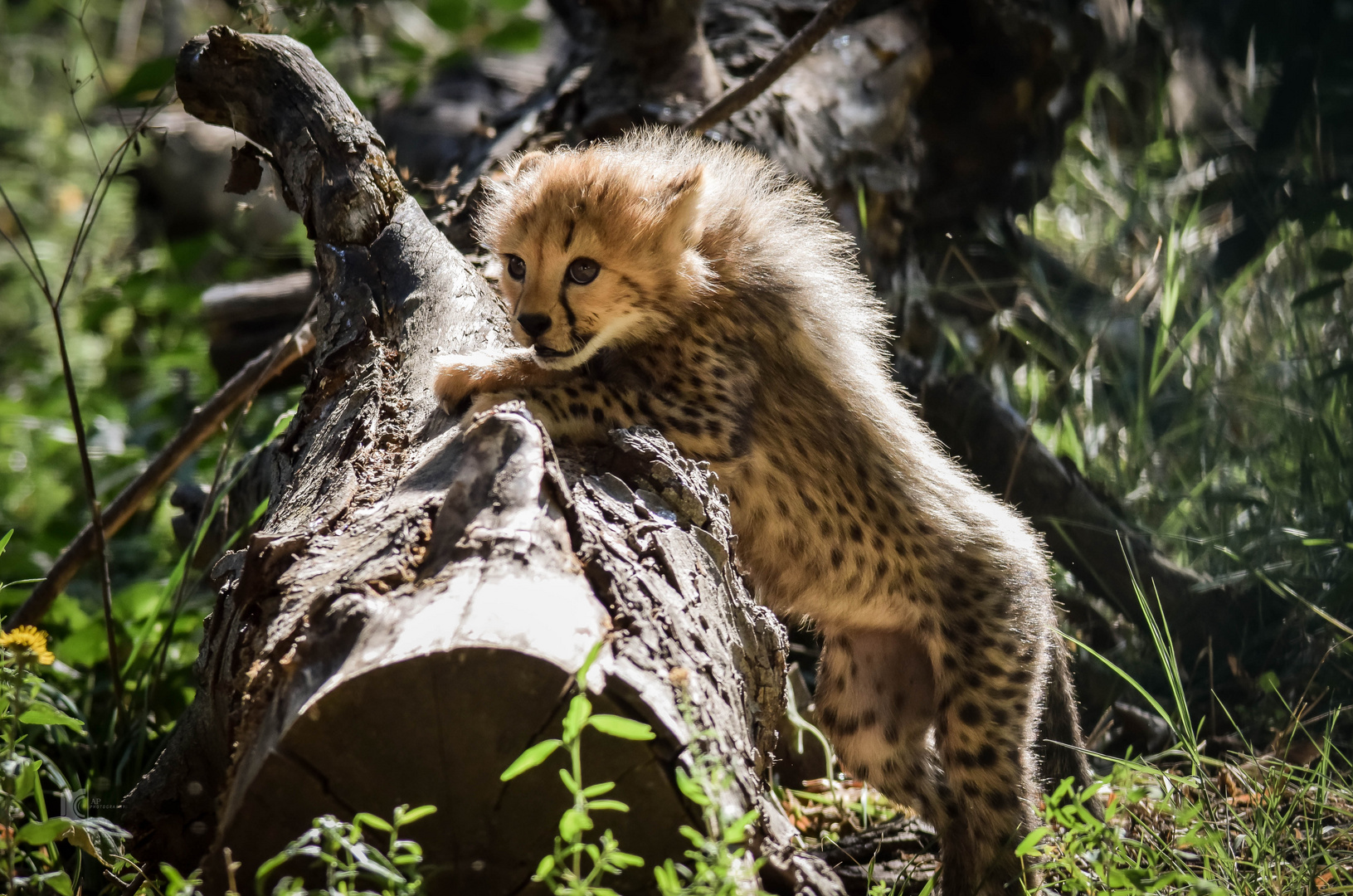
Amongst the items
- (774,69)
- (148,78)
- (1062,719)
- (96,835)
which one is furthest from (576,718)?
(148,78)

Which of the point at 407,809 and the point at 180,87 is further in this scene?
the point at 180,87

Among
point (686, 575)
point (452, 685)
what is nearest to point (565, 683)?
point (452, 685)

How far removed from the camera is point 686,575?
1.85 metres

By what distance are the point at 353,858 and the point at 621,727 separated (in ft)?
1.29

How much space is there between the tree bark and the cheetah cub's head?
1.25 feet

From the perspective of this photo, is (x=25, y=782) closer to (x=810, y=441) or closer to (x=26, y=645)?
(x=26, y=645)

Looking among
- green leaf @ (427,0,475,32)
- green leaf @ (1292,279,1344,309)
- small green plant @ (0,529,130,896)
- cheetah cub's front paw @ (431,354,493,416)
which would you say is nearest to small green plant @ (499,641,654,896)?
small green plant @ (0,529,130,896)

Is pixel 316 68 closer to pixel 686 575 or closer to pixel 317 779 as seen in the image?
pixel 686 575

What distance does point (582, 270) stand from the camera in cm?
267

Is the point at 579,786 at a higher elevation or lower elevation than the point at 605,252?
lower

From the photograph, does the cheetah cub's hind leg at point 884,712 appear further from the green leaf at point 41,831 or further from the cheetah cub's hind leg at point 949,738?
the green leaf at point 41,831

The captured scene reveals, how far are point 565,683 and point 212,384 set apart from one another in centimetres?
460

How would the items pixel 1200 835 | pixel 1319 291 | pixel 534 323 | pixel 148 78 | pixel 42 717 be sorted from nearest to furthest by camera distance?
pixel 42 717 → pixel 1200 835 → pixel 534 323 → pixel 1319 291 → pixel 148 78

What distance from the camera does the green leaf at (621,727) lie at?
136 centimetres
